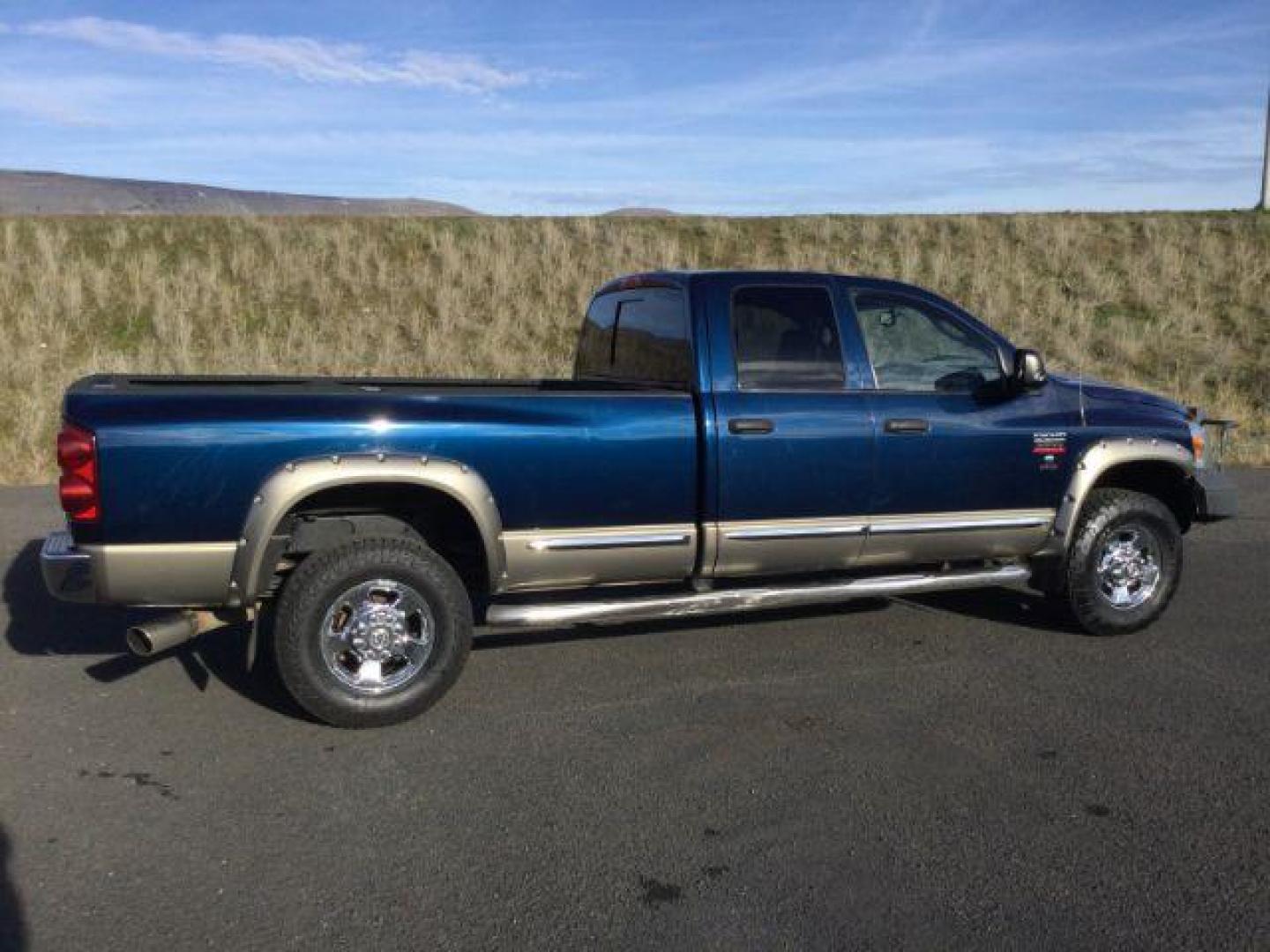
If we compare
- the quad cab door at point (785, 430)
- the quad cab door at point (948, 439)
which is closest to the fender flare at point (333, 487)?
the quad cab door at point (785, 430)

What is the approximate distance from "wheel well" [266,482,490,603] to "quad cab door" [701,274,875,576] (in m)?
1.13

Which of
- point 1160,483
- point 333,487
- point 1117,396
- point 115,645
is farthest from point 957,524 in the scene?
point 115,645

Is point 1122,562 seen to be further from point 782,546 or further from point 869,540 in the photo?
point 782,546

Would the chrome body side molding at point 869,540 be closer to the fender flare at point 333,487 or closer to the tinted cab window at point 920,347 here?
the tinted cab window at point 920,347

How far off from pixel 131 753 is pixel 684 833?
2278 millimetres

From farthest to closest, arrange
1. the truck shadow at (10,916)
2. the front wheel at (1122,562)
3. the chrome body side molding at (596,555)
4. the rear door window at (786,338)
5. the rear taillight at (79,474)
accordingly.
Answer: the front wheel at (1122,562), the rear door window at (786,338), the chrome body side molding at (596,555), the rear taillight at (79,474), the truck shadow at (10,916)

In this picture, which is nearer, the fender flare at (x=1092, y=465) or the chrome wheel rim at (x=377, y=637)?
the chrome wheel rim at (x=377, y=637)

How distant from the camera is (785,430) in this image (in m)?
5.63

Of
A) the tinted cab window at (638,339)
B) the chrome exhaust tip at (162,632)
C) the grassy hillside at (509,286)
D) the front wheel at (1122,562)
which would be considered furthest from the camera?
the grassy hillside at (509,286)

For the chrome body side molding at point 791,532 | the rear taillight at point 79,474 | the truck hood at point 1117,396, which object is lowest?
the chrome body side molding at point 791,532

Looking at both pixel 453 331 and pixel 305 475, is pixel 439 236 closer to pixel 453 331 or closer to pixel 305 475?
pixel 453 331

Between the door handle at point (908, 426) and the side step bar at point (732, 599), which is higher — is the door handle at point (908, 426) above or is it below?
above

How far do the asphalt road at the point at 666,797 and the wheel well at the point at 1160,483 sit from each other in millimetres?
728

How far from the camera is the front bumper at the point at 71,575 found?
4.68 metres
